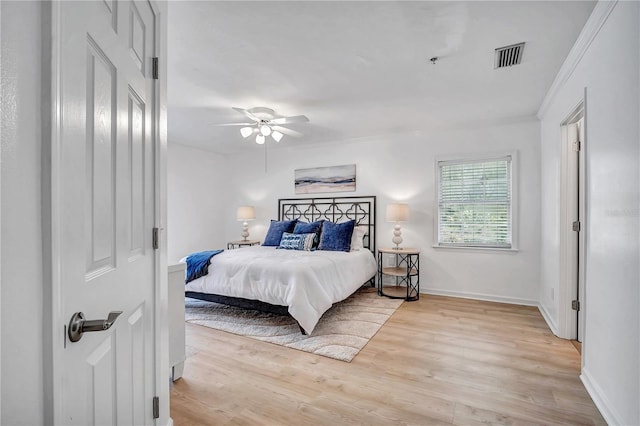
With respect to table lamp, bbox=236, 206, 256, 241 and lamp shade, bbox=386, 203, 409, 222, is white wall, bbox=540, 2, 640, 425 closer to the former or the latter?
lamp shade, bbox=386, 203, 409, 222

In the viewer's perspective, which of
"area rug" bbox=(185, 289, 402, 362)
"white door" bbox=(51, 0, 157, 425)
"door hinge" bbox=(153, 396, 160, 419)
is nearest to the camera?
"white door" bbox=(51, 0, 157, 425)

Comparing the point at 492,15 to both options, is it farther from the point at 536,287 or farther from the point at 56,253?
the point at 536,287

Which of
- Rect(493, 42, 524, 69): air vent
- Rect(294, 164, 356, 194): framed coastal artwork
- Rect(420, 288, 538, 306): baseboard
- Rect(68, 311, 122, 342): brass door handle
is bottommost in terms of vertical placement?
Rect(420, 288, 538, 306): baseboard

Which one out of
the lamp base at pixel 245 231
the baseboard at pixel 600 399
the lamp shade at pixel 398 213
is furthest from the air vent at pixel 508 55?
the lamp base at pixel 245 231

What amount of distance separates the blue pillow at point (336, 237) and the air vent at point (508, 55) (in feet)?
8.91

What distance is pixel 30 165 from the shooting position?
2.04 ft

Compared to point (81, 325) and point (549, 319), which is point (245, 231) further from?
point (81, 325)

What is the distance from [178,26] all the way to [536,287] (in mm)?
4804

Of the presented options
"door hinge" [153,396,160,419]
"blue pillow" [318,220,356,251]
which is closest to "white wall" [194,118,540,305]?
"blue pillow" [318,220,356,251]

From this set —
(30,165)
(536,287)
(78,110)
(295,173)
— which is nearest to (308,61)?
(78,110)

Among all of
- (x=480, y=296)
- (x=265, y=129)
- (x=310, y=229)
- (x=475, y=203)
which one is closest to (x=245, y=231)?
(x=310, y=229)

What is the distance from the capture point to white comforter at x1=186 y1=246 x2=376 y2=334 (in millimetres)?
2984

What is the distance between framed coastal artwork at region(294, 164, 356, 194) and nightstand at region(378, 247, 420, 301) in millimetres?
1312

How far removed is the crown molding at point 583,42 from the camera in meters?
1.84
